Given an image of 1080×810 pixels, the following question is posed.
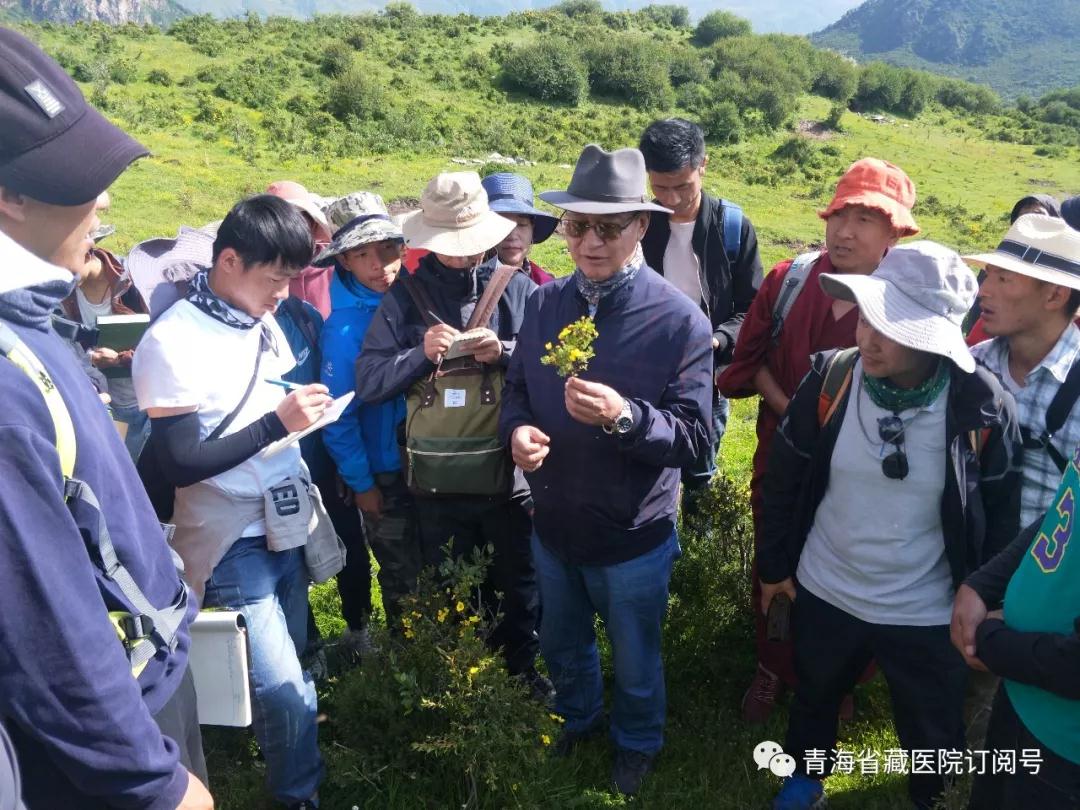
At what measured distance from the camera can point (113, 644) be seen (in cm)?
153

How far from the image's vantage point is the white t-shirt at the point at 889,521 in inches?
99.5

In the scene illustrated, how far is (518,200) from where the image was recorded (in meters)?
4.42

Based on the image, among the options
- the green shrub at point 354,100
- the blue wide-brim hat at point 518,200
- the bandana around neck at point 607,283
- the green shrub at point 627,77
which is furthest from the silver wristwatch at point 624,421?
the green shrub at point 627,77

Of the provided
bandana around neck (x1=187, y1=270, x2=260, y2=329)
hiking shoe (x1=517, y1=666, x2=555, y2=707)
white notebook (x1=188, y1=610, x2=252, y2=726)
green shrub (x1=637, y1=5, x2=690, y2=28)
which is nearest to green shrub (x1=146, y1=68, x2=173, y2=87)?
bandana around neck (x1=187, y1=270, x2=260, y2=329)

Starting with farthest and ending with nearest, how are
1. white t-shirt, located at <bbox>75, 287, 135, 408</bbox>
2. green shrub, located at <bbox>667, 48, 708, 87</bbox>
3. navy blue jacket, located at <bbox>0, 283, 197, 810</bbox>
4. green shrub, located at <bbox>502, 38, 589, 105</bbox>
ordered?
green shrub, located at <bbox>667, 48, 708, 87</bbox>, green shrub, located at <bbox>502, 38, 589, 105</bbox>, white t-shirt, located at <bbox>75, 287, 135, 408</bbox>, navy blue jacket, located at <bbox>0, 283, 197, 810</bbox>

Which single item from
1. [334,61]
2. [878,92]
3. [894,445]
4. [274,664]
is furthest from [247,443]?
[878,92]

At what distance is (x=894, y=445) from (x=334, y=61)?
4041 cm

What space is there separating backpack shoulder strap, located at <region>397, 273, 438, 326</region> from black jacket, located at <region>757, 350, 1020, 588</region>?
1.54 m

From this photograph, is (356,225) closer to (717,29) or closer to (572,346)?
(572,346)

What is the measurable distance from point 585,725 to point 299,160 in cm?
2452

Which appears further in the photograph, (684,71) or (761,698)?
(684,71)

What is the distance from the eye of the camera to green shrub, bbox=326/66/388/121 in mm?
32844

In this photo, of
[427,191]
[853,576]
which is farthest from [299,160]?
[853,576]

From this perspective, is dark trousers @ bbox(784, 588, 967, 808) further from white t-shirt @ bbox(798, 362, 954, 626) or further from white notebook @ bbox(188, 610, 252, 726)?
white notebook @ bbox(188, 610, 252, 726)
